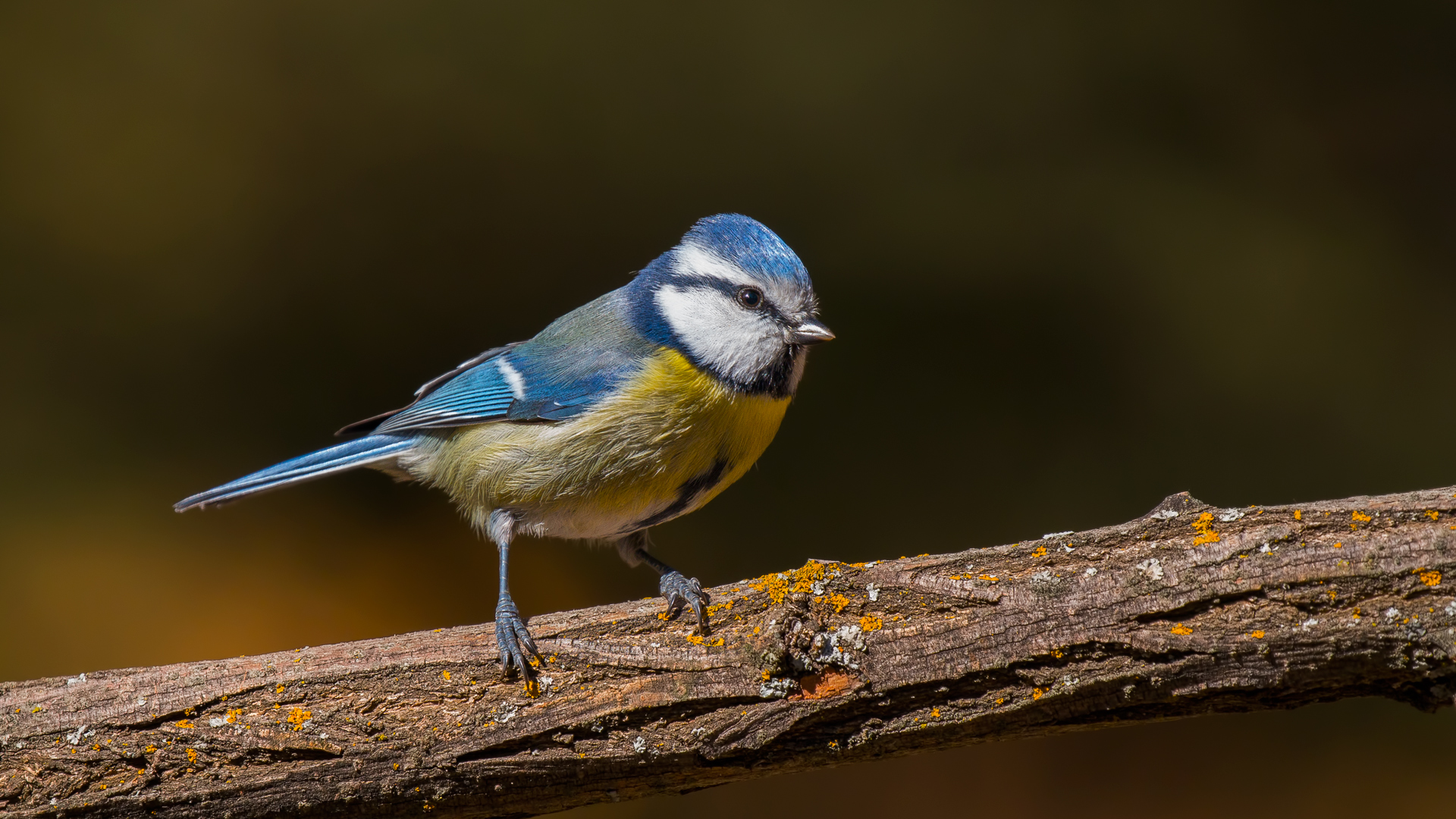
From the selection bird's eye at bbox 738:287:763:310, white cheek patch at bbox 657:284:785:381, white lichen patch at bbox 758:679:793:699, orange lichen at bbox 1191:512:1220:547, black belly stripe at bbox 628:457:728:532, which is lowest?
white lichen patch at bbox 758:679:793:699

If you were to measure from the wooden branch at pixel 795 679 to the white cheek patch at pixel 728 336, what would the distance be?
0.45 metres

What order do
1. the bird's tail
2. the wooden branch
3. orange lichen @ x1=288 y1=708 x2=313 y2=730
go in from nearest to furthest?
the wooden branch < orange lichen @ x1=288 y1=708 x2=313 y2=730 < the bird's tail

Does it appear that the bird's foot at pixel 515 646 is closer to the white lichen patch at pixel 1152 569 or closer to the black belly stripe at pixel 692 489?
the black belly stripe at pixel 692 489

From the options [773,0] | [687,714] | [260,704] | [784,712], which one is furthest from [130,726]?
[773,0]

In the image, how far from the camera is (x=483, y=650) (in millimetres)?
1264

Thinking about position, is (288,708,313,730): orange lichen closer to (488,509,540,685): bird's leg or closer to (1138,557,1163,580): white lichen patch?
(488,509,540,685): bird's leg

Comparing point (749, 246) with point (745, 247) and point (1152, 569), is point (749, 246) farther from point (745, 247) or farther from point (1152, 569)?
point (1152, 569)

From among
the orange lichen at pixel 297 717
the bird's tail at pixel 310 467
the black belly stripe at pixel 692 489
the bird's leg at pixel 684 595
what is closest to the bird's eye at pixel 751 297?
the black belly stripe at pixel 692 489

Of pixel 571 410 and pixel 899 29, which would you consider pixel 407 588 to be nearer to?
pixel 571 410

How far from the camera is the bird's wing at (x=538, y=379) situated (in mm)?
1639

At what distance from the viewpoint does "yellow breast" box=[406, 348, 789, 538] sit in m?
1.55

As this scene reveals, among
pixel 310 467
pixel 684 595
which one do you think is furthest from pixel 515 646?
pixel 310 467

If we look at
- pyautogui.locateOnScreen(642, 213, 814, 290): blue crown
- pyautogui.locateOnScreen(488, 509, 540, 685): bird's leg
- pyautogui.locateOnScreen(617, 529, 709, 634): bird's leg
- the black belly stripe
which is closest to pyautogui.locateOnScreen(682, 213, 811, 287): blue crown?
pyautogui.locateOnScreen(642, 213, 814, 290): blue crown

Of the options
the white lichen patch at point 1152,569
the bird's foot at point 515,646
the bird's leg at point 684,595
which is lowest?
the bird's foot at point 515,646
